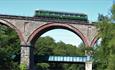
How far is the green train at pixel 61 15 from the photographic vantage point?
239 ft

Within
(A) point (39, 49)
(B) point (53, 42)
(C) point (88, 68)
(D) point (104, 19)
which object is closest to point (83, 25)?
(C) point (88, 68)

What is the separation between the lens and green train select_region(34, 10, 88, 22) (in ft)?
239

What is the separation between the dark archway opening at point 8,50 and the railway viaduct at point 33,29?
311 centimetres

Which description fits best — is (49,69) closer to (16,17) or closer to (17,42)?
(17,42)

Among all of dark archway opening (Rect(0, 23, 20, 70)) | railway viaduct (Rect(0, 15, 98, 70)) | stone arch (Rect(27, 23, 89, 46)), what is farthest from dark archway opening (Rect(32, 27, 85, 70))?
stone arch (Rect(27, 23, 89, 46))

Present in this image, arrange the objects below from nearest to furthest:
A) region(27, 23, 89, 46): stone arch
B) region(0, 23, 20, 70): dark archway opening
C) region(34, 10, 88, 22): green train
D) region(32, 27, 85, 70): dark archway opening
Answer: region(27, 23, 89, 46): stone arch < region(0, 23, 20, 70): dark archway opening < region(34, 10, 88, 22): green train < region(32, 27, 85, 70): dark archway opening

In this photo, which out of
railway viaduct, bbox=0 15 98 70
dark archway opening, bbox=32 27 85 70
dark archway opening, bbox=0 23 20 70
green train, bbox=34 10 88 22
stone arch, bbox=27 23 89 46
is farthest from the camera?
dark archway opening, bbox=32 27 85 70

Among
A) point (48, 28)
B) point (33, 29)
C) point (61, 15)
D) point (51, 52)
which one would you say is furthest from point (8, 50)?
point (51, 52)

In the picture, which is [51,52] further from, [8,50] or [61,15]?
[61,15]

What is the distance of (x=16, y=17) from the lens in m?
71.1

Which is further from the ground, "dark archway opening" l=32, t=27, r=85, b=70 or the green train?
the green train

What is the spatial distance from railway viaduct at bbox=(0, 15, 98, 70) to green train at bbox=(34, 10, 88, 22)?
1.51 metres

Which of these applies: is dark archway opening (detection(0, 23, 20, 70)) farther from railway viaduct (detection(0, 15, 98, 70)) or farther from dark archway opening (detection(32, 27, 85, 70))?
dark archway opening (detection(32, 27, 85, 70))

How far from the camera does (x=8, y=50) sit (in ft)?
252
